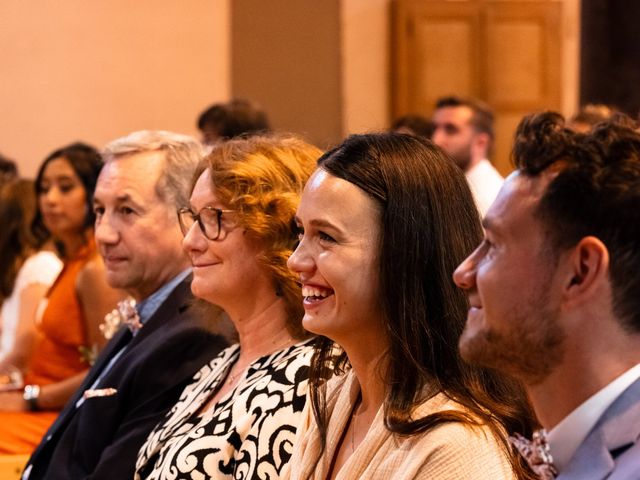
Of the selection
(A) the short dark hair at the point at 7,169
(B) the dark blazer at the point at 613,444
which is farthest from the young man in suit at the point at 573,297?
(A) the short dark hair at the point at 7,169

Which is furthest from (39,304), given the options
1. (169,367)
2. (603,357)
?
(603,357)

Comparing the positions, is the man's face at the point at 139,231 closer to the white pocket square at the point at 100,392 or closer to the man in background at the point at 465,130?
the white pocket square at the point at 100,392

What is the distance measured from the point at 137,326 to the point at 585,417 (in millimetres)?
2083

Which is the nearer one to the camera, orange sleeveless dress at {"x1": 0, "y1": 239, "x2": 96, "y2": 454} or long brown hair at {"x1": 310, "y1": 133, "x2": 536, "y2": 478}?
long brown hair at {"x1": 310, "y1": 133, "x2": 536, "y2": 478}

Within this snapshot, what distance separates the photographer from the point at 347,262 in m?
2.03

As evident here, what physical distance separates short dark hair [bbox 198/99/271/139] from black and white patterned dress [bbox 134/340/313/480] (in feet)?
10.3

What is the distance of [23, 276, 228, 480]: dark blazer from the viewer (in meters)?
2.96

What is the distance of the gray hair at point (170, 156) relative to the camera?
3.41 m

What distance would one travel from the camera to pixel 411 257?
1988 mm

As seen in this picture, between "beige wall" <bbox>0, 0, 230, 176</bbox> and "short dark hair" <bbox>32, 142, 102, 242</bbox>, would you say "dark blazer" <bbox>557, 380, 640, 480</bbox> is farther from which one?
"beige wall" <bbox>0, 0, 230, 176</bbox>

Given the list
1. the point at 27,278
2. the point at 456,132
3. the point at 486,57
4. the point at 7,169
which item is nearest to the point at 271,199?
the point at 27,278

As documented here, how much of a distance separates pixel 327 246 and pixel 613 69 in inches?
214

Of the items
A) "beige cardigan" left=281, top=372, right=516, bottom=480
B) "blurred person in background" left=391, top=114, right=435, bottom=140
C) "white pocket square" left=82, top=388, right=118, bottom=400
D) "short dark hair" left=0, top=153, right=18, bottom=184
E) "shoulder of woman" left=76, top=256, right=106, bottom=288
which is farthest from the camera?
"short dark hair" left=0, top=153, right=18, bottom=184

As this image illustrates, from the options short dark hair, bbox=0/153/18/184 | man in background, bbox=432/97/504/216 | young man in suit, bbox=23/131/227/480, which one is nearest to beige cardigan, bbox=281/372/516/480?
young man in suit, bbox=23/131/227/480
